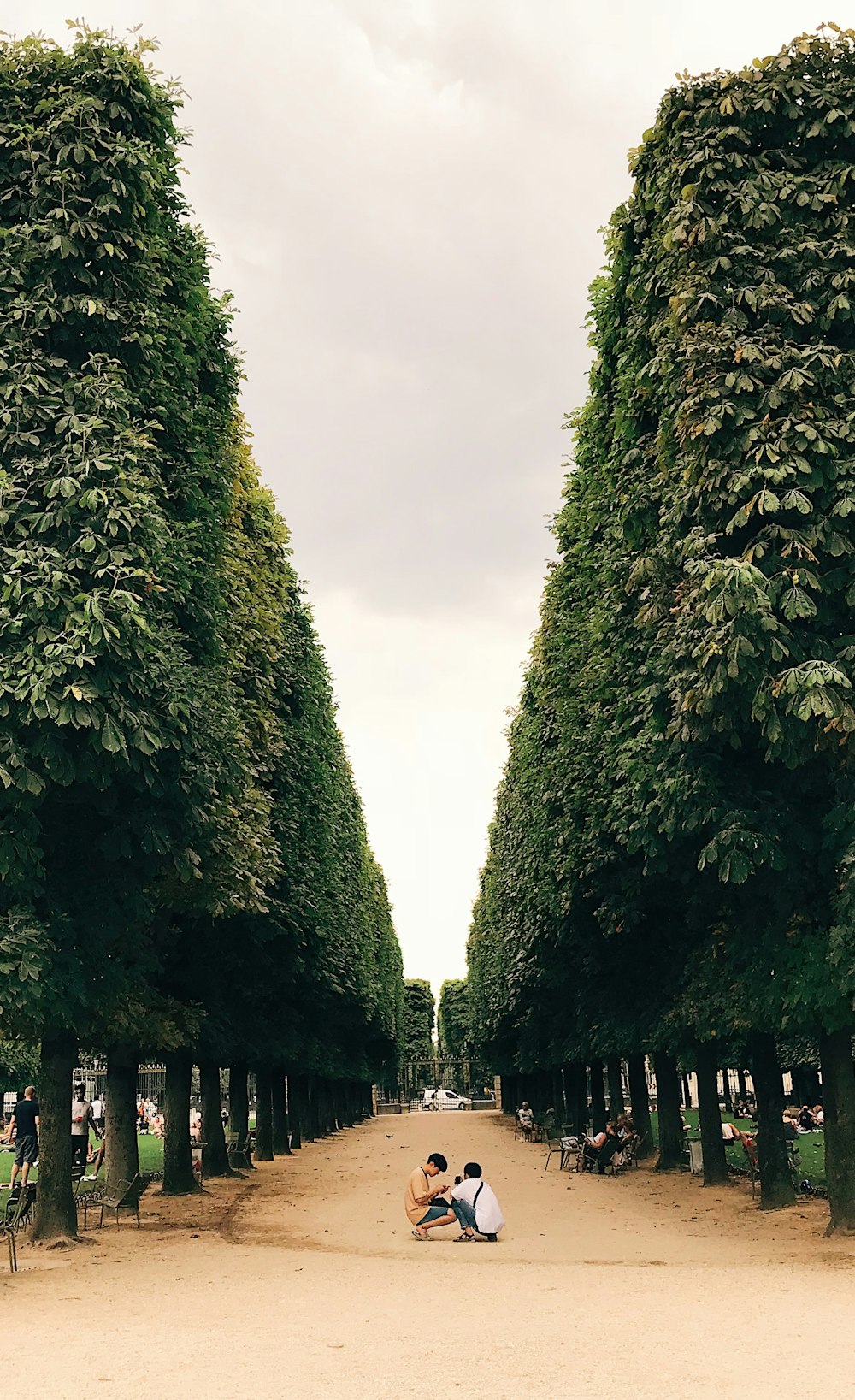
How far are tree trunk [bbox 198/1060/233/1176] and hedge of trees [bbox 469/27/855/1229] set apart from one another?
1256 centimetres

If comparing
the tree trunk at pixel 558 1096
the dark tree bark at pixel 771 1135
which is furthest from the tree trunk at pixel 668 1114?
the tree trunk at pixel 558 1096

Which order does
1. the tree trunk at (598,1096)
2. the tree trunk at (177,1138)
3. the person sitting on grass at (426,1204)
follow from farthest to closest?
the tree trunk at (598,1096) → the tree trunk at (177,1138) → the person sitting on grass at (426,1204)

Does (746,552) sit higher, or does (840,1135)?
(746,552)

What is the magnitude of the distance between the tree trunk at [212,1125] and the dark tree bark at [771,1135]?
13.1 m

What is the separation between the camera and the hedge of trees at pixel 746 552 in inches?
607

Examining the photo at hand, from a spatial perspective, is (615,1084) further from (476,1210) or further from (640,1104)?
(476,1210)

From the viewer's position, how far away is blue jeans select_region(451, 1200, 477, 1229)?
1934 cm

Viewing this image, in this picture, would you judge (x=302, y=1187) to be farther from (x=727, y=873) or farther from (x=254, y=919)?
(x=727, y=873)

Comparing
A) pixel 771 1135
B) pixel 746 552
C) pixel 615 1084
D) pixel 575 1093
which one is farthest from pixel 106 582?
pixel 575 1093

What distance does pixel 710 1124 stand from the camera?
87.4ft

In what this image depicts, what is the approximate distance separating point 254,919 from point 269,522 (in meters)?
9.79

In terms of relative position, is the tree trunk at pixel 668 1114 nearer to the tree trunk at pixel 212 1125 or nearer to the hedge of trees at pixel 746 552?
the hedge of trees at pixel 746 552

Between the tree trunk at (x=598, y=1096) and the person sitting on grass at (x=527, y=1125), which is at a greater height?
the tree trunk at (x=598, y=1096)

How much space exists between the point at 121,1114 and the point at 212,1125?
8411mm
